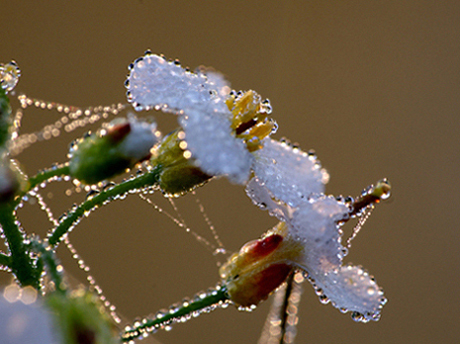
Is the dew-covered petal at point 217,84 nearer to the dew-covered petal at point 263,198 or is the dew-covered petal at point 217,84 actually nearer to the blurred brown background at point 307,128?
the dew-covered petal at point 263,198

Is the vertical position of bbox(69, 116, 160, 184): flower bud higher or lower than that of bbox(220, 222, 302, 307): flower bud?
higher

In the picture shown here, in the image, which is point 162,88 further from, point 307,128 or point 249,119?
point 307,128

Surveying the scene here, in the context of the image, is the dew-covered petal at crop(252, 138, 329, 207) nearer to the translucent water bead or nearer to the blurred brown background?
the translucent water bead

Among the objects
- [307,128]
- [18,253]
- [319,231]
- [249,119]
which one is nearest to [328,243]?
[319,231]

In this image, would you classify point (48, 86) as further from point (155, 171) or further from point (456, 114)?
point (456, 114)

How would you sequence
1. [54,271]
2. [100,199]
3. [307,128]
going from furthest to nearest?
[307,128]
[100,199]
[54,271]

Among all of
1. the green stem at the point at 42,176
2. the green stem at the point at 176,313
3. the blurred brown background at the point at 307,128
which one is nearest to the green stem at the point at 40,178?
the green stem at the point at 42,176

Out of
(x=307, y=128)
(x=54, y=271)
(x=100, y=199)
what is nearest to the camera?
(x=54, y=271)

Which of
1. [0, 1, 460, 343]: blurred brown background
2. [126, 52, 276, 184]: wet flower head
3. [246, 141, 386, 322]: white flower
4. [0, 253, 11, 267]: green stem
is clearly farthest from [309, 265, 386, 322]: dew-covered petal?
[0, 1, 460, 343]: blurred brown background
